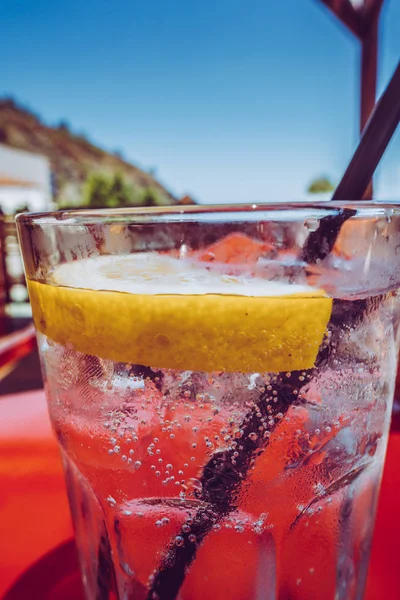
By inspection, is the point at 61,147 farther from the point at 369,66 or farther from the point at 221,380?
the point at 221,380

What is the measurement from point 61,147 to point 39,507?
45748 mm

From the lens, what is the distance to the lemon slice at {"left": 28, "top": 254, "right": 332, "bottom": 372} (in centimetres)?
30

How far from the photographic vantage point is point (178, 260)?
37 centimetres

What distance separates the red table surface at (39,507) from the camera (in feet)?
1.61

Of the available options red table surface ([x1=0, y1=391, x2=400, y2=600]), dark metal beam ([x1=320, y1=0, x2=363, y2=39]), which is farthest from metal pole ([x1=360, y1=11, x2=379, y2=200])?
red table surface ([x1=0, y1=391, x2=400, y2=600])

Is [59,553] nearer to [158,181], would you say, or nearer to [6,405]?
[6,405]

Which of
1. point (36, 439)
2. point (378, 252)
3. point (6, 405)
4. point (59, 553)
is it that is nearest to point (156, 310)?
point (378, 252)

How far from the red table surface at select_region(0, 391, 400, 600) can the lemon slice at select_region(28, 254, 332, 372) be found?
0.31 metres

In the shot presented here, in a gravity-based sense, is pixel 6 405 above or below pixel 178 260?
below

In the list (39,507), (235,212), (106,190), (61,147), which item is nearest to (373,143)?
(235,212)

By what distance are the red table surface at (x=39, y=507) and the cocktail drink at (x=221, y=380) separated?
0.13 meters

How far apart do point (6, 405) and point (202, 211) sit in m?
0.72

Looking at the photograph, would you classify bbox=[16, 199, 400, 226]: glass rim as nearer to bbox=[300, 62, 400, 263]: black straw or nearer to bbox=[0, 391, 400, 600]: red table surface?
bbox=[300, 62, 400, 263]: black straw

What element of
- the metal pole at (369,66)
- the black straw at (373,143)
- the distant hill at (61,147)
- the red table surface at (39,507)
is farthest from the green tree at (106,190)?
the black straw at (373,143)
